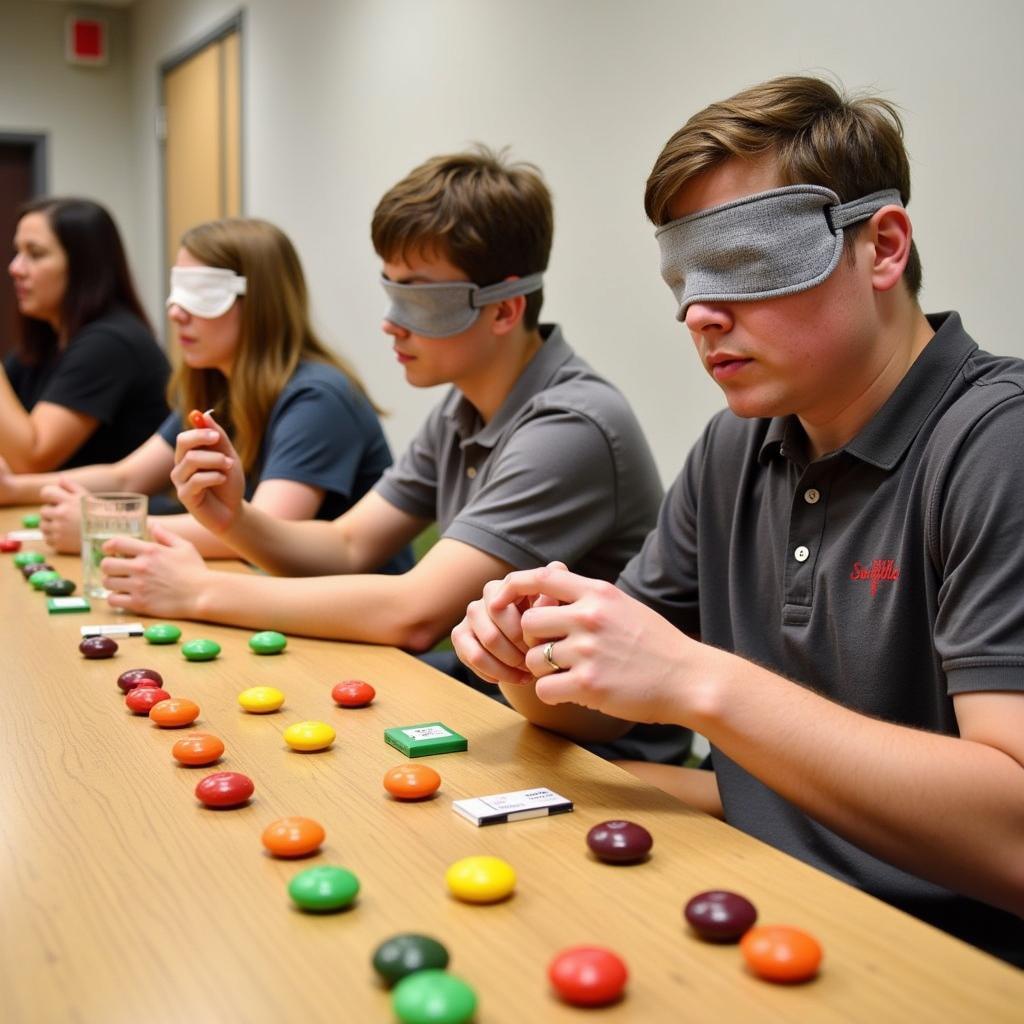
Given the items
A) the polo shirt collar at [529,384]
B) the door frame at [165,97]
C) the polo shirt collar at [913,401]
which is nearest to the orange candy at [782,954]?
the polo shirt collar at [913,401]

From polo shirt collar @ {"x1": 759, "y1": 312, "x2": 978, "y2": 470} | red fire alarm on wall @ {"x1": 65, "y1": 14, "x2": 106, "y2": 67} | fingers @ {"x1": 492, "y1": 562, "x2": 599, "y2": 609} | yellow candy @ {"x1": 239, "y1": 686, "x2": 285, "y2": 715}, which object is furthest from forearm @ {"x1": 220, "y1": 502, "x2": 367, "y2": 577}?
red fire alarm on wall @ {"x1": 65, "y1": 14, "x2": 106, "y2": 67}

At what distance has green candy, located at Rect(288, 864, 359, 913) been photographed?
80cm

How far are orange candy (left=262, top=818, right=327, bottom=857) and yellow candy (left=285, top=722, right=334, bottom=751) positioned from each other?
0.74 ft

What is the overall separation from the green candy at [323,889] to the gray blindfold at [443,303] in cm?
122

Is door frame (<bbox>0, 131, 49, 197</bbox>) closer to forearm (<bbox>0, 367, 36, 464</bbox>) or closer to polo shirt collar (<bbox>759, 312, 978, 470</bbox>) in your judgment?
forearm (<bbox>0, 367, 36, 464</bbox>)

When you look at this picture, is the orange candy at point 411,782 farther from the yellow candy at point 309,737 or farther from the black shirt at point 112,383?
the black shirt at point 112,383

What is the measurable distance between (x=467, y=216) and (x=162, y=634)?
803mm

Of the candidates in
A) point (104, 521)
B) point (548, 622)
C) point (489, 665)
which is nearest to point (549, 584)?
point (548, 622)

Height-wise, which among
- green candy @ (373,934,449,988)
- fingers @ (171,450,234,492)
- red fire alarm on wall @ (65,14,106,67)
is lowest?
green candy @ (373,934,449,988)

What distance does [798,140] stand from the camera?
122 cm

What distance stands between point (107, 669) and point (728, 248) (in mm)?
888

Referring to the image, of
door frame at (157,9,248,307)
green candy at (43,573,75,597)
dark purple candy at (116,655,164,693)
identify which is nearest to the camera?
dark purple candy at (116,655,164,693)

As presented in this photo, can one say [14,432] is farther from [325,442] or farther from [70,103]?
[70,103]

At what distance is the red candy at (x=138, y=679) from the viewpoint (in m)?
1.35
